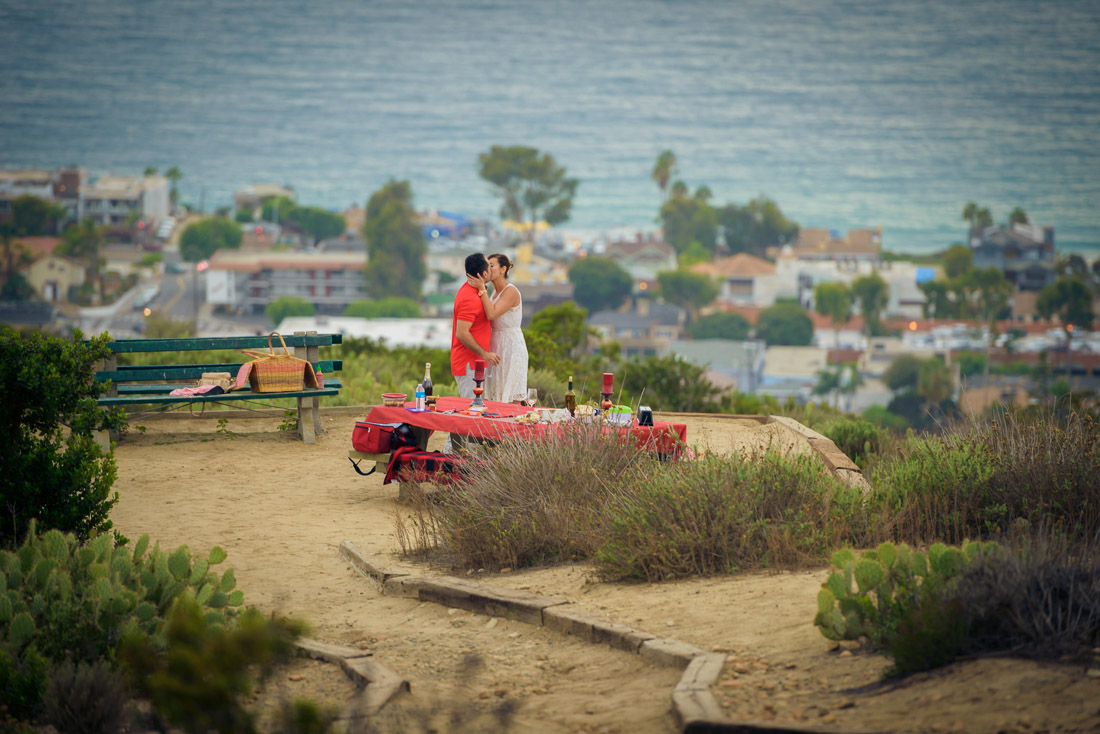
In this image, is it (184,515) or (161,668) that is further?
(184,515)

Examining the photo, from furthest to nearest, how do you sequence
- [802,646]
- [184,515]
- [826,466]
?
[826,466] < [184,515] < [802,646]

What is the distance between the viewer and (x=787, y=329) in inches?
5079

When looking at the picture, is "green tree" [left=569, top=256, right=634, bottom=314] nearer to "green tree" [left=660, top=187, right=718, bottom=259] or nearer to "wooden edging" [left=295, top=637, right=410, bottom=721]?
"green tree" [left=660, top=187, right=718, bottom=259]

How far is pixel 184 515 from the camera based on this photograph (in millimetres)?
6441

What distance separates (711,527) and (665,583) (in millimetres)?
334

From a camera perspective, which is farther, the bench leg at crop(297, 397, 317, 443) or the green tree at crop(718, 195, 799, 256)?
the green tree at crop(718, 195, 799, 256)

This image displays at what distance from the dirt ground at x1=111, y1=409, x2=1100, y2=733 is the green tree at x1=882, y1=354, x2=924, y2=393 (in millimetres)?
103475

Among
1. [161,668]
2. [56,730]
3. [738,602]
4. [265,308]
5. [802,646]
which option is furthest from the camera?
[265,308]

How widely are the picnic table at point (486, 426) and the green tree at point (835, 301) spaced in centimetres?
12950

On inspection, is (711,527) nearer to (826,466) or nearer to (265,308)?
(826,466)

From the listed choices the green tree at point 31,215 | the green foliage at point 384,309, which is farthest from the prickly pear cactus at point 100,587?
the green tree at point 31,215

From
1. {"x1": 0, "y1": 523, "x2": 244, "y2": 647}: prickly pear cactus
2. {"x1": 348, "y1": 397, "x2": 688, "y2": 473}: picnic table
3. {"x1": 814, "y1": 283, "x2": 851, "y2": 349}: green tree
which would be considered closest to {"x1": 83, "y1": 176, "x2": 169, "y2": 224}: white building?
{"x1": 814, "y1": 283, "x2": 851, "y2": 349}: green tree

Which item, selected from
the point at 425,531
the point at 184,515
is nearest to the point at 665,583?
the point at 425,531

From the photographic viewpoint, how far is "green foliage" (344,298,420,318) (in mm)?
127625
